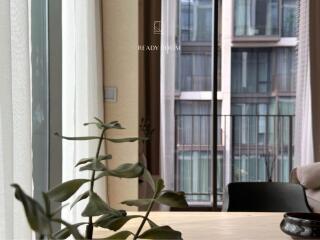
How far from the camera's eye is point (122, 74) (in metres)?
3.31

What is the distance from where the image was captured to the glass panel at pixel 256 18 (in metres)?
4.43

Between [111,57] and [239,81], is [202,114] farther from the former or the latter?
[111,57]

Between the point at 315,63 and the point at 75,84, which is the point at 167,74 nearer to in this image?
the point at 315,63

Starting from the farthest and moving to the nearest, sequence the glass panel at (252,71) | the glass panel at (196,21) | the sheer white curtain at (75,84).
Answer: the glass panel at (252,71), the glass panel at (196,21), the sheer white curtain at (75,84)

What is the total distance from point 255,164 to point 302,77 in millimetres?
1233

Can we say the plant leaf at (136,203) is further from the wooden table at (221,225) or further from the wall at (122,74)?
the wall at (122,74)

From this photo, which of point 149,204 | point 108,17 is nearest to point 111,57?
point 108,17

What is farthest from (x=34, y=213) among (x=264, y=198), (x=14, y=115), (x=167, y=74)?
(x=167, y=74)

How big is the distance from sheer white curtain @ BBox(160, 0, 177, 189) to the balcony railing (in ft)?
1.74

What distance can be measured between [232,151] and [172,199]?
158 inches

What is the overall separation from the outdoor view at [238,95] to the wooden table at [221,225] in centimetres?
261

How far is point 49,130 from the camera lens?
1962 mm

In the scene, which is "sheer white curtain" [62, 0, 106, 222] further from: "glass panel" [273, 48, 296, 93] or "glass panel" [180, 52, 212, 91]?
"glass panel" [273, 48, 296, 93]

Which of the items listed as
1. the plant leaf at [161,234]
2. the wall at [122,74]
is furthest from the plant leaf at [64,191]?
the wall at [122,74]
